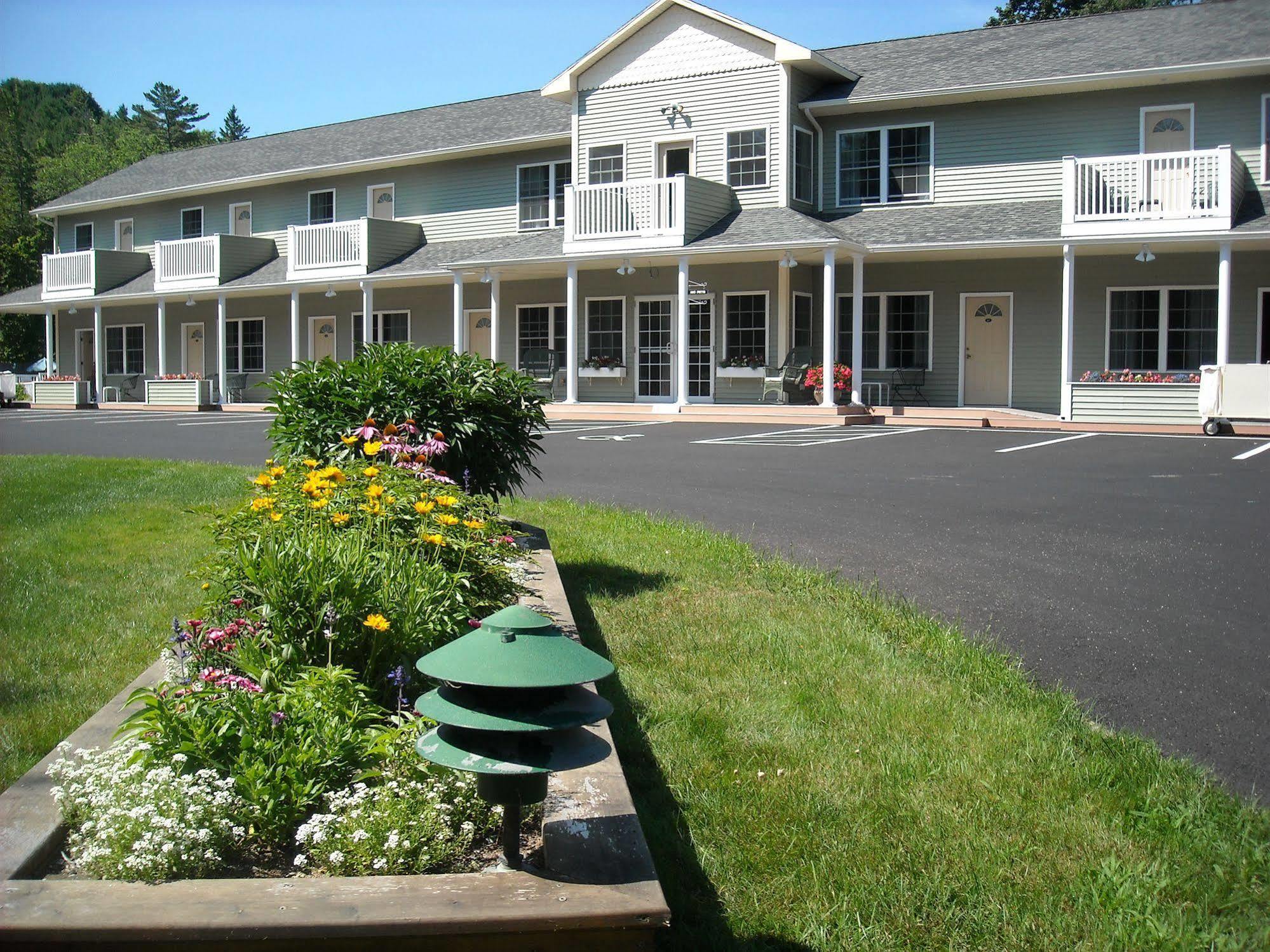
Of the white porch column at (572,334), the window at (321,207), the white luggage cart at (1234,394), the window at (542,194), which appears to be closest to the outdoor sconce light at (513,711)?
the white luggage cart at (1234,394)

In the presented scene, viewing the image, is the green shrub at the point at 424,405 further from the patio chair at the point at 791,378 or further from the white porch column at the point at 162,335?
A: the white porch column at the point at 162,335

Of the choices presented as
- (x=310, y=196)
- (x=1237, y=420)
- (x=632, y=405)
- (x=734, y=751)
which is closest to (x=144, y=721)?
(x=734, y=751)

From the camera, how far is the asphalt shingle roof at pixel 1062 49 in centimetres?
2214

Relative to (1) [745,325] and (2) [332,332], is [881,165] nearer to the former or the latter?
(1) [745,325]

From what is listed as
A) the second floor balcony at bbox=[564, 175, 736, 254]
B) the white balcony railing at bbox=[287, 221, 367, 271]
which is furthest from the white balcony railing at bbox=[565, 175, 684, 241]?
the white balcony railing at bbox=[287, 221, 367, 271]

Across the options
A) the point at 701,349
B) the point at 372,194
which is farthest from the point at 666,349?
the point at 372,194

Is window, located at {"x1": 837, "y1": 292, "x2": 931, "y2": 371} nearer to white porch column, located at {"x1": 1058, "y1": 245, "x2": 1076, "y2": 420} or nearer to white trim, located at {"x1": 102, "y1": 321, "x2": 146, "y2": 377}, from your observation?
white porch column, located at {"x1": 1058, "y1": 245, "x2": 1076, "y2": 420}

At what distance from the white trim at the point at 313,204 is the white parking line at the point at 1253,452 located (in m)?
23.9

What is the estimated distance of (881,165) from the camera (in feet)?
83.3

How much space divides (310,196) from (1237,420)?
24.6 metres

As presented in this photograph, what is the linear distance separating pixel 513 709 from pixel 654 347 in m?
24.4

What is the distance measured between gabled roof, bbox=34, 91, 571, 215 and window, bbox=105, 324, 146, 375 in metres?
4.11

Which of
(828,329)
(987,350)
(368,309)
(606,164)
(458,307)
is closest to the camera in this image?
(828,329)

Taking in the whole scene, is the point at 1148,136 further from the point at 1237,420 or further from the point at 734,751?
the point at 734,751
